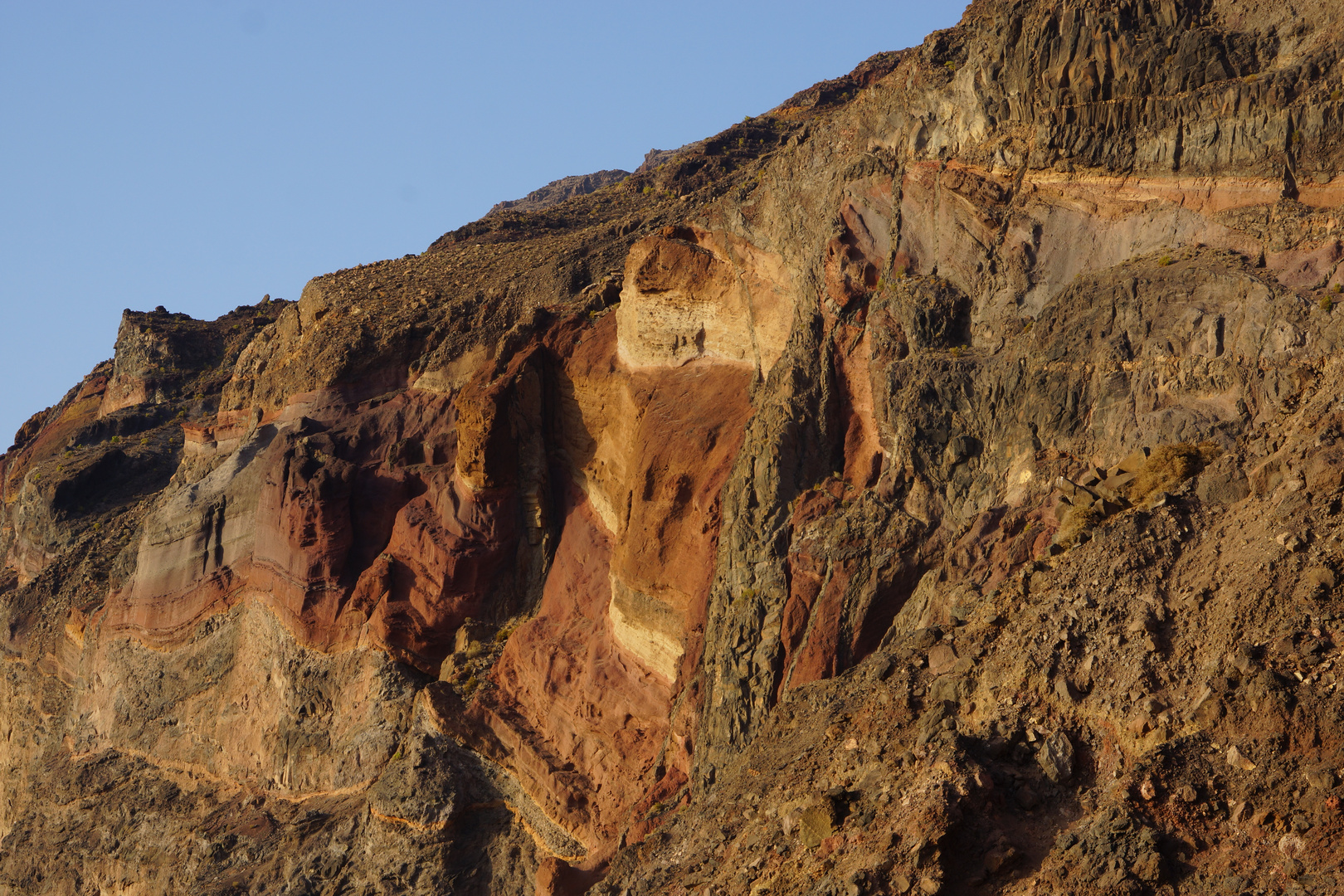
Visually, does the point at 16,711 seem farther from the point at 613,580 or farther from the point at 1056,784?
the point at 1056,784

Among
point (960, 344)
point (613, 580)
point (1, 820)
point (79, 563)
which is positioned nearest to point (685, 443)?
point (613, 580)

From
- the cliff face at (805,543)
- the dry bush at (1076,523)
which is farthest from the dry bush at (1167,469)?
the dry bush at (1076,523)

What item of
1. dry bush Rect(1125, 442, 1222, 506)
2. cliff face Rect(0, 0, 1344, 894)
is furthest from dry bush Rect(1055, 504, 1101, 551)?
dry bush Rect(1125, 442, 1222, 506)

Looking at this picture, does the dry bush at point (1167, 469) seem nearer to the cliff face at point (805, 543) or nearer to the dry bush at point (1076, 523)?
the cliff face at point (805, 543)

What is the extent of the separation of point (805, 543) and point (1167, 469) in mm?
8711

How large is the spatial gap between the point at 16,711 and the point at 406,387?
20.8 meters

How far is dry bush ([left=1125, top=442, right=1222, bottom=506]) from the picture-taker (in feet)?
68.4

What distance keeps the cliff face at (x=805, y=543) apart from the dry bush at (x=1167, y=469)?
82 mm

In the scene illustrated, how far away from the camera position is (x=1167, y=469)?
21.3m

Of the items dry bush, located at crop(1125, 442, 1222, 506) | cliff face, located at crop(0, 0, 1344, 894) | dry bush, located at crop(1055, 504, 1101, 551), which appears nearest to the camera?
cliff face, located at crop(0, 0, 1344, 894)

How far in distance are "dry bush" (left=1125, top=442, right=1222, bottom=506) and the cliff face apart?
0.08 m

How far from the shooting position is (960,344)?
28.9m

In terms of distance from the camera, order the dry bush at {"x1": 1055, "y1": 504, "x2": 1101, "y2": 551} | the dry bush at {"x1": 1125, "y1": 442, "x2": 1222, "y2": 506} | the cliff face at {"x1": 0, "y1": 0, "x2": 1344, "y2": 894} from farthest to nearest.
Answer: the dry bush at {"x1": 1125, "y1": 442, "x2": 1222, "y2": 506}
the dry bush at {"x1": 1055, "y1": 504, "x2": 1101, "y2": 551}
the cliff face at {"x1": 0, "y1": 0, "x2": 1344, "y2": 894}

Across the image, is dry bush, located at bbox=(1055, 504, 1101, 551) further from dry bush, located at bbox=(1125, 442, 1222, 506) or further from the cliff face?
dry bush, located at bbox=(1125, 442, 1222, 506)
